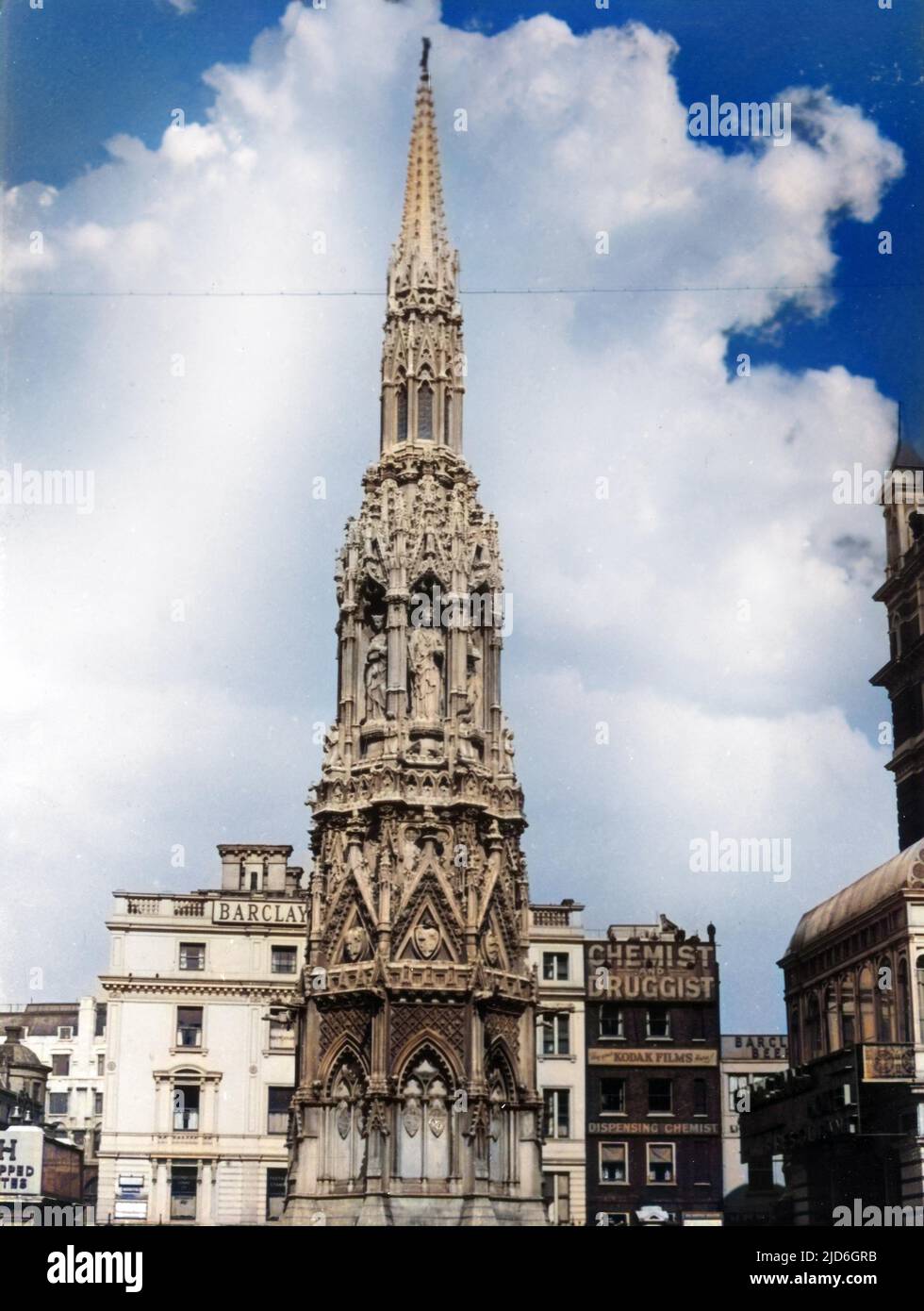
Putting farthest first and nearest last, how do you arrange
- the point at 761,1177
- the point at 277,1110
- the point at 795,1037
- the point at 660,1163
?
the point at 660,1163
the point at 277,1110
the point at 761,1177
the point at 795,1037

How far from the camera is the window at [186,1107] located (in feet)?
167

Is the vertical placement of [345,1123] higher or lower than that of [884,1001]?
lower

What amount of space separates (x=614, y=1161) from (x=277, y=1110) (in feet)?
32.4

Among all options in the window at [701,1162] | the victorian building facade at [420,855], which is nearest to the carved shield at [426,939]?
the victorian building facade at [420,855]

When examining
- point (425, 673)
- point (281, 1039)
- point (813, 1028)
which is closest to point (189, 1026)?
point (281, 1039)

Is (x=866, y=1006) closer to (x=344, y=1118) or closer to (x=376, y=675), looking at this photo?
(x=344, y=1118)

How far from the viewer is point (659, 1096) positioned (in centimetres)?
5369

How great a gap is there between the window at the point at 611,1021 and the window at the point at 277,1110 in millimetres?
9354

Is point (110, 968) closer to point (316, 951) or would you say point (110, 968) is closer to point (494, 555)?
point (316, 951)

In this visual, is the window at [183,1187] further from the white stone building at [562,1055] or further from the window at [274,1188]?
the white stone building at [562,1055]

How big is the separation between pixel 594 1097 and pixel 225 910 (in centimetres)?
1213

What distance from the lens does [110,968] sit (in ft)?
167
